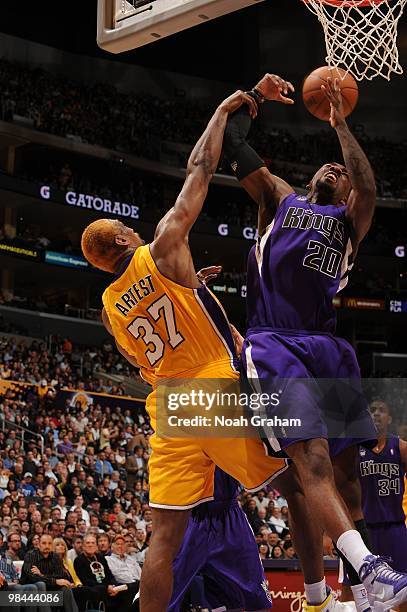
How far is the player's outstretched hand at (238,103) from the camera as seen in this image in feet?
15.7

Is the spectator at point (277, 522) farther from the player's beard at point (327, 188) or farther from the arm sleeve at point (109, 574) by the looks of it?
the player's beard at point (327, 188)

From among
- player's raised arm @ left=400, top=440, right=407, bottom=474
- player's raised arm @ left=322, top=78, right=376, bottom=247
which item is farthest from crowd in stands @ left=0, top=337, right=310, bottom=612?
player's raised arm @ left=322, top=78, right=376, bottom=247

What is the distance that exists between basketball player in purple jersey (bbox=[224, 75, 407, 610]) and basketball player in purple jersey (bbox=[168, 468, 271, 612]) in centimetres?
90

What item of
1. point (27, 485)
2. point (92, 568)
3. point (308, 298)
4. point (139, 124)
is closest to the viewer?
point (308, 298)

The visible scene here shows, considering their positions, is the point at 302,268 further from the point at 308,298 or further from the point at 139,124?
the point at 139,124

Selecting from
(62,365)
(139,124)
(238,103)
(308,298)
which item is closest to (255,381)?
(308,298)

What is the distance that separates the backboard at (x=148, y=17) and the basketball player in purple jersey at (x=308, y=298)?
66 cm

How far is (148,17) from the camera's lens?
5176mm

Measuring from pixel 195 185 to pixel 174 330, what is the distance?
0.79 metres

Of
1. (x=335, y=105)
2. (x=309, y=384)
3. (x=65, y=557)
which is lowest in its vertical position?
(x=65, y=557)

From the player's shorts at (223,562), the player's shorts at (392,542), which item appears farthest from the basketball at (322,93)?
the player's shorts at (392,542)

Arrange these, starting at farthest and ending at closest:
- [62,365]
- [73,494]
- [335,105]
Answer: [62,365], [73,494], [335,105]

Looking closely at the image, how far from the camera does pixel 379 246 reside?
3069cm

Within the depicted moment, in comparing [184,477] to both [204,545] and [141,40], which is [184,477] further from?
[141,40]
